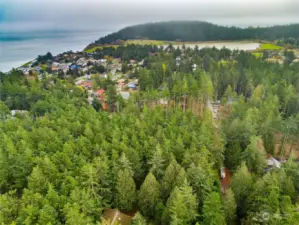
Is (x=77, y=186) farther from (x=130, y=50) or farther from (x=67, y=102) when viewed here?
(x=130, y=50)

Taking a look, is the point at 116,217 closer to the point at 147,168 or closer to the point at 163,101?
the point at 147,168

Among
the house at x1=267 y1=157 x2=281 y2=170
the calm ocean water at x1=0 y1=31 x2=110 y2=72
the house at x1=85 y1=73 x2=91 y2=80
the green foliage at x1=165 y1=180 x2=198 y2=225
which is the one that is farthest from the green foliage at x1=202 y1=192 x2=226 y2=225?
the house at x1=85 y1=73 x2=91 y2=80

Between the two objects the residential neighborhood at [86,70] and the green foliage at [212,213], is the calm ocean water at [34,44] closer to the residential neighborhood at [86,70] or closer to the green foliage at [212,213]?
the residential neighborhood at [86,70]

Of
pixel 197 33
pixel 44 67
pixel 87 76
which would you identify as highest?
pixel 197 33

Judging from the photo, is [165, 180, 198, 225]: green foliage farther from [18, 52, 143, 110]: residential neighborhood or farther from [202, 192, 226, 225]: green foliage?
[18, 52, 143, 110]: residential neighborhood

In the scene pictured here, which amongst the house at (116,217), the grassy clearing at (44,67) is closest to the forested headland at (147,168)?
the house at (116,217)

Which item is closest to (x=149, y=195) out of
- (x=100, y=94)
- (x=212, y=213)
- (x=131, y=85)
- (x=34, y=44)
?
(x=212, y=213)
